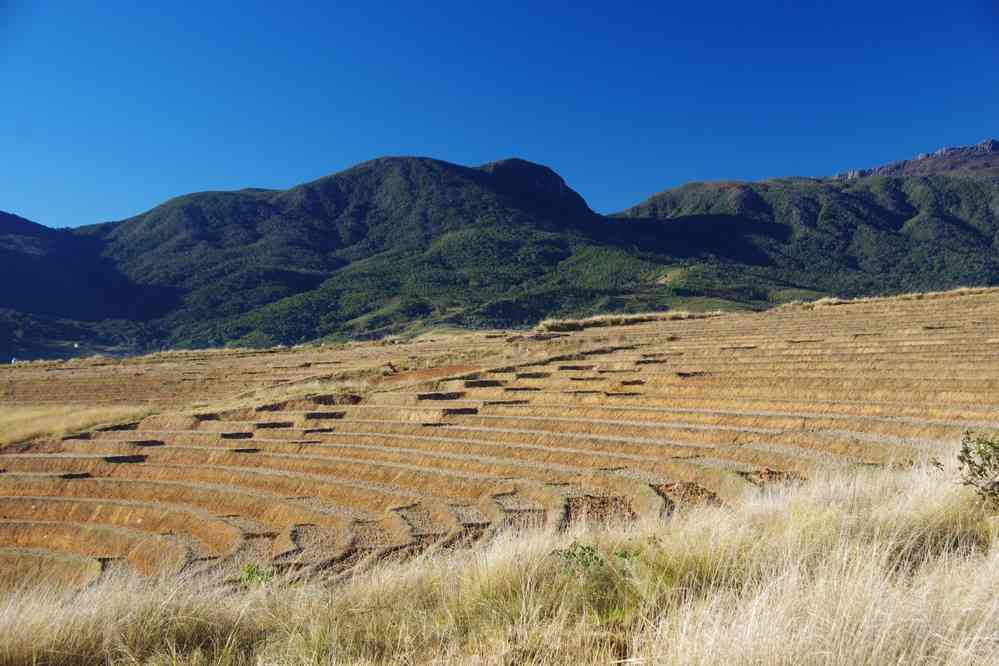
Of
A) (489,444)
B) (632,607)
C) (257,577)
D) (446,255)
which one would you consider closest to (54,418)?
(489,444)

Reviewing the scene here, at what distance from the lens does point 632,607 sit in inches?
184

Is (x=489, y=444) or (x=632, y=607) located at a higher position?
(x=632, y=607)

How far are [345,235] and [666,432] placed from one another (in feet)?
428

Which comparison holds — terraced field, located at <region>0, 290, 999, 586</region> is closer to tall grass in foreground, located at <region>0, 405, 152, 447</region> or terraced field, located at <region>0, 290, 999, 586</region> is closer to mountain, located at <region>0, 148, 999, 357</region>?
tall grass in foreground, located at <region>0, 405, 152, 447</region>

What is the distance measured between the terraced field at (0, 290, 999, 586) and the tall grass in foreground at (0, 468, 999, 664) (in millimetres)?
3324

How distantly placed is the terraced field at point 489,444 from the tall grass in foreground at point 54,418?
4.10 ft

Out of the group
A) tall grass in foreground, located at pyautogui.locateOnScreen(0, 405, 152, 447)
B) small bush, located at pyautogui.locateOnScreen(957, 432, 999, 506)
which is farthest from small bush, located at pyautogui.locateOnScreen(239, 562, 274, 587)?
tall grass in foreground, located at pyautogui.locateOnScreen(0, 405, 152, 447)

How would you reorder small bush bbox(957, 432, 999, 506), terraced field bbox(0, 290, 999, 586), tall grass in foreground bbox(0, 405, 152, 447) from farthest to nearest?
1. tall grass in foreground bbox(0, 405, 152, 447)
2. terraced field bbox(0, 290, 999, 586)
3. small bush bbox(957, 432, 999, 506)

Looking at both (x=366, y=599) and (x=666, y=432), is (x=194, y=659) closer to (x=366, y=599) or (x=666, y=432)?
(x=366, y=599)

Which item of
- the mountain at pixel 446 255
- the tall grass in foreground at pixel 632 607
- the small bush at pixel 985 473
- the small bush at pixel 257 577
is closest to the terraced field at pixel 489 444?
the small bush at pixel 257 577

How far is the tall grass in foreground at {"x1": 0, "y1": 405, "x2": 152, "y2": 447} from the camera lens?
23625mm

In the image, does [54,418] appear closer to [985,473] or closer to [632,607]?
[632,607]

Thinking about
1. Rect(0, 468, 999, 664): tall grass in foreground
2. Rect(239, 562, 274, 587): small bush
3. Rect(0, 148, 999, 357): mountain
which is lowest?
Rect(239, 562, 274, 587): small bush

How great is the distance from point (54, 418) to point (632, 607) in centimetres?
2644
